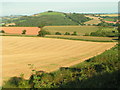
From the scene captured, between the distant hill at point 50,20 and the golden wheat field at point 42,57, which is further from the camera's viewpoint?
the distant hill at point 50,20

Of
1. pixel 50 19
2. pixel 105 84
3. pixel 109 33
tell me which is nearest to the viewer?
pixel 105 84

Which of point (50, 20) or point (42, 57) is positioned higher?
point (50, 20)

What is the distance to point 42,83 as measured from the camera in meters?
9.45

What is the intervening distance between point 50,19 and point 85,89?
14724cm

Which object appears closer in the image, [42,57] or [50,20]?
[42,57]

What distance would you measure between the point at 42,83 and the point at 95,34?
74.6 m

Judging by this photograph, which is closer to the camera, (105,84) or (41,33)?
(105,84)

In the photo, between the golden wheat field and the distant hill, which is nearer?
the golden wheat field

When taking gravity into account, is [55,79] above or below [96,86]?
below

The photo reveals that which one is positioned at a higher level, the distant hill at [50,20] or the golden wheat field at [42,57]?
the distant hill at [50,20]

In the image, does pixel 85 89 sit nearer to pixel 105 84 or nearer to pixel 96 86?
pixel 96 86

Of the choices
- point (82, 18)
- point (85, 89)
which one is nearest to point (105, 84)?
point (85, 89)

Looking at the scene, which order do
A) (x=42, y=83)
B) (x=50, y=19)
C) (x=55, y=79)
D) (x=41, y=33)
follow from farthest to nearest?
(x=50, y=19) < (x=41, y=33) < (x=55, y=79) < (x=42, y=83)

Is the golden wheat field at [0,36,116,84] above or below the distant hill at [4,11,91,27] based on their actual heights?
below
